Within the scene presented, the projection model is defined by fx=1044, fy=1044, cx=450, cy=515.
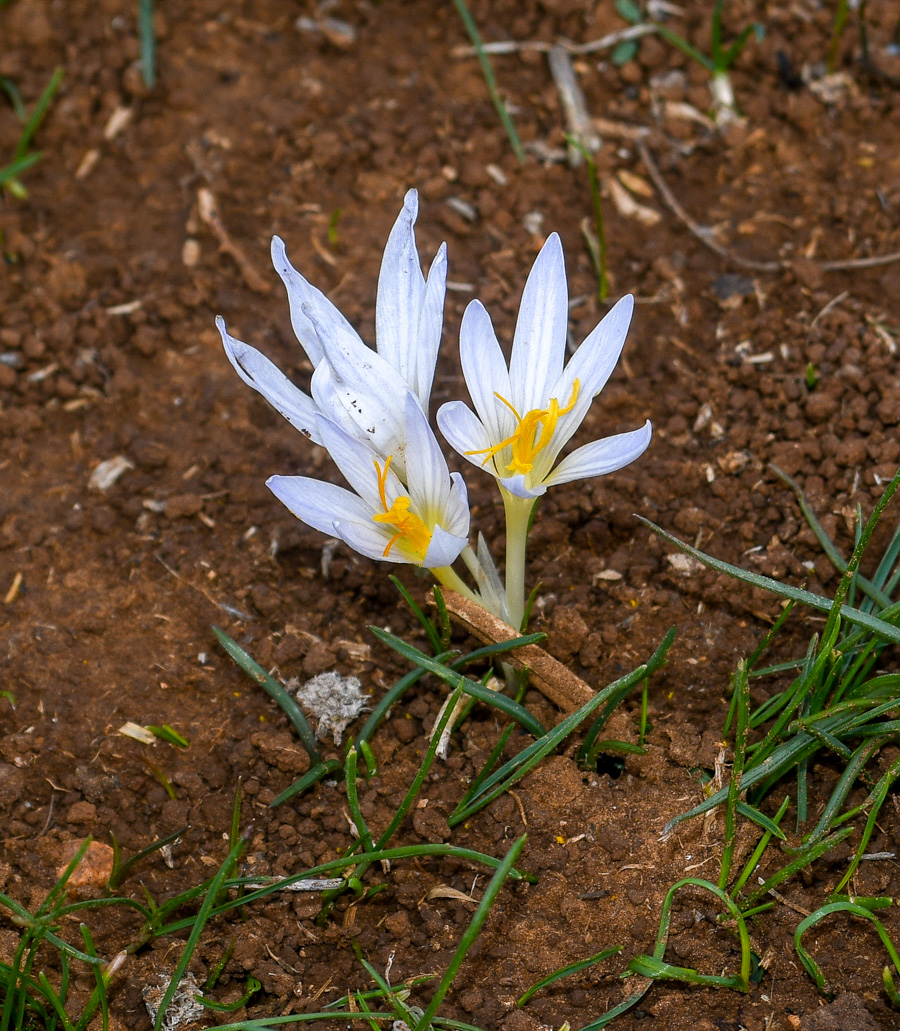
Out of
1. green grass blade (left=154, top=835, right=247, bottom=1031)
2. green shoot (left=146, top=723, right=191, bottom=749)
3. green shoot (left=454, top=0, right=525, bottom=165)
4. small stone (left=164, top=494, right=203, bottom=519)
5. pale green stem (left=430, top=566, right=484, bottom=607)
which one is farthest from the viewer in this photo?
green shoot (left=454, top=0, right=525, bottom=165)

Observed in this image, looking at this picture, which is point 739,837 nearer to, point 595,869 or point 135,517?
point 595,869

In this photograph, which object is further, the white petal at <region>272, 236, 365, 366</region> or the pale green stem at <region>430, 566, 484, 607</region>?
the pale green stem at <region>430, 566, 484, 607</region>

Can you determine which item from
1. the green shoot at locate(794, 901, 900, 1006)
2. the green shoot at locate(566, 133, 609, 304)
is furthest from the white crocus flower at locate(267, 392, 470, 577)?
the green shoot at locate(566, 133, 609, 304)

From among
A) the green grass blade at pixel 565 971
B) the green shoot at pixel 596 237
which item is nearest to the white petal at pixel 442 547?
the green grass blade at pixel 565 971

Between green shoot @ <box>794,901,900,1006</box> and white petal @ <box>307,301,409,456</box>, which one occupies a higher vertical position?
white petal @ <box>307,301,409,456</box>

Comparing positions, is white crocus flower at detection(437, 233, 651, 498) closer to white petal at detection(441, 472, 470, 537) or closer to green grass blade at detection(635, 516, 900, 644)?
white petal at detection(441, 472, 470, 537)

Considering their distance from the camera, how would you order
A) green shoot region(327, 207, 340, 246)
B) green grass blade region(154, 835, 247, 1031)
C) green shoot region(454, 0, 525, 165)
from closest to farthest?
green grass blade region(154, 835, 247, 1031) → green shoot region(327, 207, 340, 246) → green shoot region(454, 0, 525, 165)

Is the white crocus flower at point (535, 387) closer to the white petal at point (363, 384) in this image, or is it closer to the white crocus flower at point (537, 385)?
the white crocus flower at point (537, 385)
